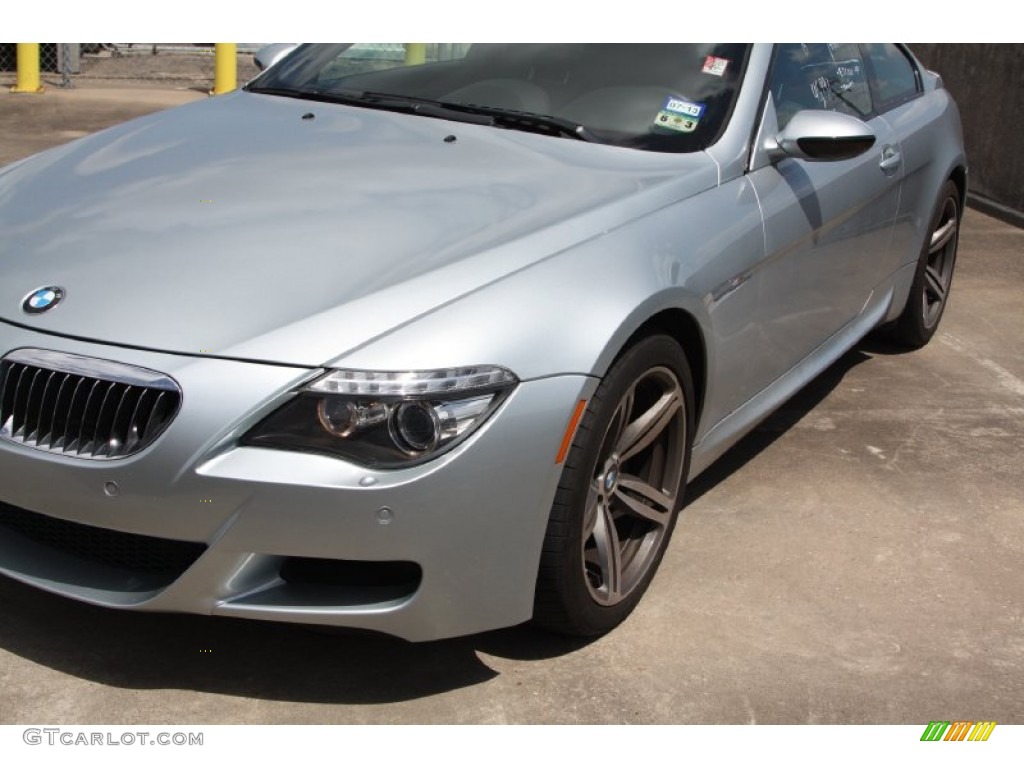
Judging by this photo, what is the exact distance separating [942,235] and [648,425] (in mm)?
2964

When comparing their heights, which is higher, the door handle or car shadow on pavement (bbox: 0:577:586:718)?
the door handle

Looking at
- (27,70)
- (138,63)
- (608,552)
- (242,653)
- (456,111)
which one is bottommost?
(138,63)

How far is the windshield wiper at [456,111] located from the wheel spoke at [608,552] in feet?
3.76

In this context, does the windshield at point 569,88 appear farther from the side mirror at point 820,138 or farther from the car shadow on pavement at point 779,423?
the car shadow on pavement at point 779,423

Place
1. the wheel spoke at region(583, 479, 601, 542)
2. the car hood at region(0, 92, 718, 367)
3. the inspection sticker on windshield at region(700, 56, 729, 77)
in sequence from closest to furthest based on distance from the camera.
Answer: the car hood at region(0, 92, 718, 367)
the wheel spoke at region(583, 479, 601, 542)
the inspection sticker on windshield at region(700, 56, 729, 77)

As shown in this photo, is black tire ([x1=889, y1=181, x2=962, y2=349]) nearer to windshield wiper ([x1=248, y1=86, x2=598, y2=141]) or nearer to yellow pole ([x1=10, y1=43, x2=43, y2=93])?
windshield wiper ([x1=248, y1=86, x2=598, y2=141])

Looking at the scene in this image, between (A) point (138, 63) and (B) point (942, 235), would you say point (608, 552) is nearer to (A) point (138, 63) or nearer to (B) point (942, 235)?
(B) point (942, 235)

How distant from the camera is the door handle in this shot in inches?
190

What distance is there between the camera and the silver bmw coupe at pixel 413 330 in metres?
2.77

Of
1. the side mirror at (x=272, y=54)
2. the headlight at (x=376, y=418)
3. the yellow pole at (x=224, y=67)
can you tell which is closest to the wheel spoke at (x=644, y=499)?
the headlight at (x=376, y=418)

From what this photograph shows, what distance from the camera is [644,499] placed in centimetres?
358

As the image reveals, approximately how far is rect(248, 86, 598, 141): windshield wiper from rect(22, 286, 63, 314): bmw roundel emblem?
1.43m

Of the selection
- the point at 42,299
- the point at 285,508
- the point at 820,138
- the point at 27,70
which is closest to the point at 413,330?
the point at 285,508

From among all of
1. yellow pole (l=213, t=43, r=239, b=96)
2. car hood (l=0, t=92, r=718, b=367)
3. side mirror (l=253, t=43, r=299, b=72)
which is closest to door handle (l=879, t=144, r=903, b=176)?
car hood (l=0, t=92, r=718, b=367)
